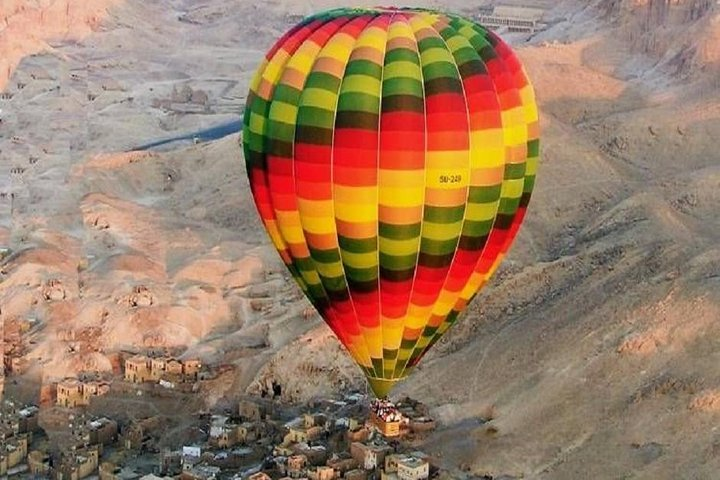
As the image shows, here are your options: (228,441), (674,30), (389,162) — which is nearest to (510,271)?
(228,441)

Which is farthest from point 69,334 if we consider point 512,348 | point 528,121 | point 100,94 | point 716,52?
point 100,94

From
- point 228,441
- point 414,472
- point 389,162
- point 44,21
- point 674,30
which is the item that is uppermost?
point 44,21

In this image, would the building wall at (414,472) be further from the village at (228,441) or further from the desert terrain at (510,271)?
the desert terrain at (510,271)

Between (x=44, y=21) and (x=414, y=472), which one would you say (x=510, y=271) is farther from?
(x=44, y=21)

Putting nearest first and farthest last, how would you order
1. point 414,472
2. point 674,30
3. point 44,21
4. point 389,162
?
point 389,162, point 414,472, point 674,30, point 44,21

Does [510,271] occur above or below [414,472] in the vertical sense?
above
